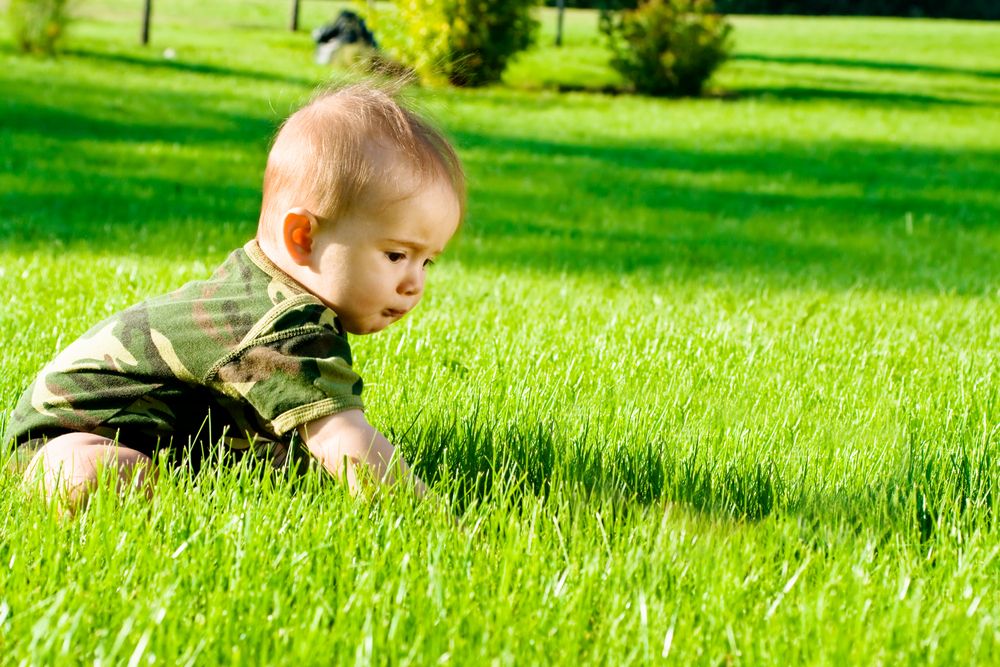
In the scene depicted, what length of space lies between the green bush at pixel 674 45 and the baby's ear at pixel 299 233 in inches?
822

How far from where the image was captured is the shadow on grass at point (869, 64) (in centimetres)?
3082

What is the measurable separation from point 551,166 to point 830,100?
11831mm

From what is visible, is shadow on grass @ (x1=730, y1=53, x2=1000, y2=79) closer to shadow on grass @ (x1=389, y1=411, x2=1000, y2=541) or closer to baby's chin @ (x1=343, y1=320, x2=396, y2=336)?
shadow on grass @ (x1=389, y1=411, x2=1000, y2=541)

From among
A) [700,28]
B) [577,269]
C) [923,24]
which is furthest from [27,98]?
[923,24]

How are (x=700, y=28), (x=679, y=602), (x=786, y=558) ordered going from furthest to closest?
(x=700, y=28), (x=786, y=558), (x=679, y=602)

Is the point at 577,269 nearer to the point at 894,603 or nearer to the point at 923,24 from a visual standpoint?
the point at 894,603

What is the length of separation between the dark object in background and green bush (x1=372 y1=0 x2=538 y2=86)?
1.53 meters

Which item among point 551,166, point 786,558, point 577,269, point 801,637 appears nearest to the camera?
point 801,637

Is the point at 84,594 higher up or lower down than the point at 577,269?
higher up

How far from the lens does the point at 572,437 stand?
2957 mm

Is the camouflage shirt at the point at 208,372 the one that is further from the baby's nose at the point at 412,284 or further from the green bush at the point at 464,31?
the green bush at the point at 464,31

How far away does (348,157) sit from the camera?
2611 mm

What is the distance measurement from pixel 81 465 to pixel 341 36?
22823 millimetres

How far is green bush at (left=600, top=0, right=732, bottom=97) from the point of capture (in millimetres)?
22766
